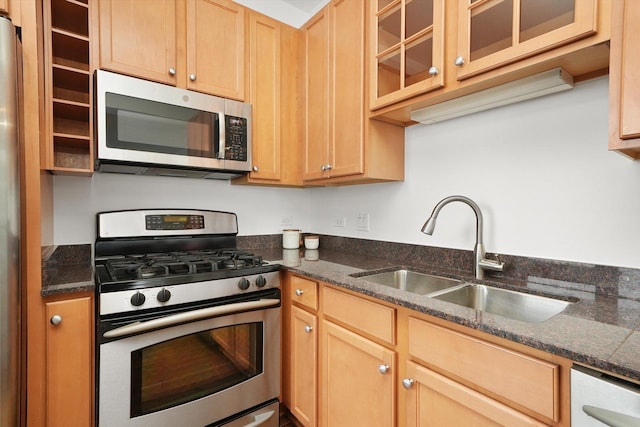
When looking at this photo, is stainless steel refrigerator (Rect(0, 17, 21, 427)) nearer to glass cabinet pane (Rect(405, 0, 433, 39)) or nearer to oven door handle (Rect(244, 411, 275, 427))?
oven door handle (Rect(244, 411, 275, 427))

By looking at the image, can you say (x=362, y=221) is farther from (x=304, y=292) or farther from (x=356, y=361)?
(x=356, y=361)

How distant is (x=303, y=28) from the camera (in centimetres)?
221

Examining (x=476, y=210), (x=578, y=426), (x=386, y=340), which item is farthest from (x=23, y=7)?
(x=578, y=426)

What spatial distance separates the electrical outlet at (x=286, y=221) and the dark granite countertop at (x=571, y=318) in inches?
38.2

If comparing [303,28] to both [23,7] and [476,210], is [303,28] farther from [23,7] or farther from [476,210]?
[476,210]

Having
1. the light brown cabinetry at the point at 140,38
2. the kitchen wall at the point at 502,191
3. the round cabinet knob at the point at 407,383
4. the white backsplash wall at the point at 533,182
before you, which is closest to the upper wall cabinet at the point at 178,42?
the light brown cabinetry at the point at 140,38

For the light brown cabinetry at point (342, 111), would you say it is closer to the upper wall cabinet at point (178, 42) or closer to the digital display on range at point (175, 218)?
the upper wall cabinet at point (178, 42)

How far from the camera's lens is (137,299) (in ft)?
4.37

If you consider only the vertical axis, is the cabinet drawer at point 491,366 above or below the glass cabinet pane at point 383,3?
below

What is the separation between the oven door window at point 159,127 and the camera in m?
1.59

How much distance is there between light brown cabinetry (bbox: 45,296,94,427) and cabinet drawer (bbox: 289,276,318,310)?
0.89 meters

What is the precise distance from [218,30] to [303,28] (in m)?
0.61

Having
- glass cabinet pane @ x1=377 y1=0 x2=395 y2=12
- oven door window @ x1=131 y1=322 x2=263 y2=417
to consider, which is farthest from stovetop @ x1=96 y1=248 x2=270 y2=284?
glass cabinet pane @ x1=377 y1=0 x2=395 y2=12

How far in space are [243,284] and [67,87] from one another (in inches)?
55.0
